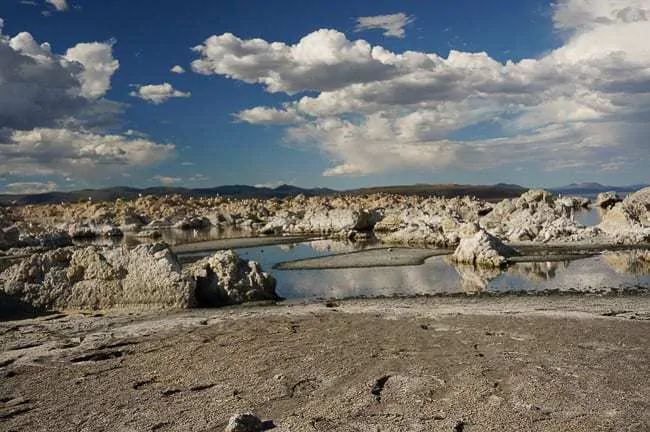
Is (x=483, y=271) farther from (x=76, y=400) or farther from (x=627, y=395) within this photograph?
(x=76, y=400)

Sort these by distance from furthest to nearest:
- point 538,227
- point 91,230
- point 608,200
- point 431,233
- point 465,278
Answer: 1. point 608,200
2. point 91,230
3. point 431,233
4. point 538,227
5. point 465,278

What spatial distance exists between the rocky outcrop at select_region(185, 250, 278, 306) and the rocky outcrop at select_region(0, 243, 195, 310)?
1.01m

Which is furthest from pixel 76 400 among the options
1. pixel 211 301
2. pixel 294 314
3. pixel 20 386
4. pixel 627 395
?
pixel 211 301

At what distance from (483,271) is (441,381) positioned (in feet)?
61.6

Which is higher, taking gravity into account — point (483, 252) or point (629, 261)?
point (483, 252)

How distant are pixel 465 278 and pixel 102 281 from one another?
15260mm

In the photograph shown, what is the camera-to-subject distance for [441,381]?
385 inches

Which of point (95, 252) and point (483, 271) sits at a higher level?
point (95, 252)

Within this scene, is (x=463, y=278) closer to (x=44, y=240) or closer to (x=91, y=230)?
(x=44, y=240)

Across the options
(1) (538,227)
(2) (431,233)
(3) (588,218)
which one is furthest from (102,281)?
(3) (588,218)

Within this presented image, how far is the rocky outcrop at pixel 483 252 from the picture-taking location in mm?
29141

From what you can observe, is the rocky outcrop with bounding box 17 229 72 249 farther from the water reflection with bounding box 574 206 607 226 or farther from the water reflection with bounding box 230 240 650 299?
the water reflection with bounding box 574 206 607 226

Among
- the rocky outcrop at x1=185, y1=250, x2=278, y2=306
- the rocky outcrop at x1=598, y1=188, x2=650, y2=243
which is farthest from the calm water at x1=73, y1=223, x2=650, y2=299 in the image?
the rocky outcrop at x1=598, y1=188, x2=650, y2=243

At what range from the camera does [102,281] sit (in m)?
19.2
